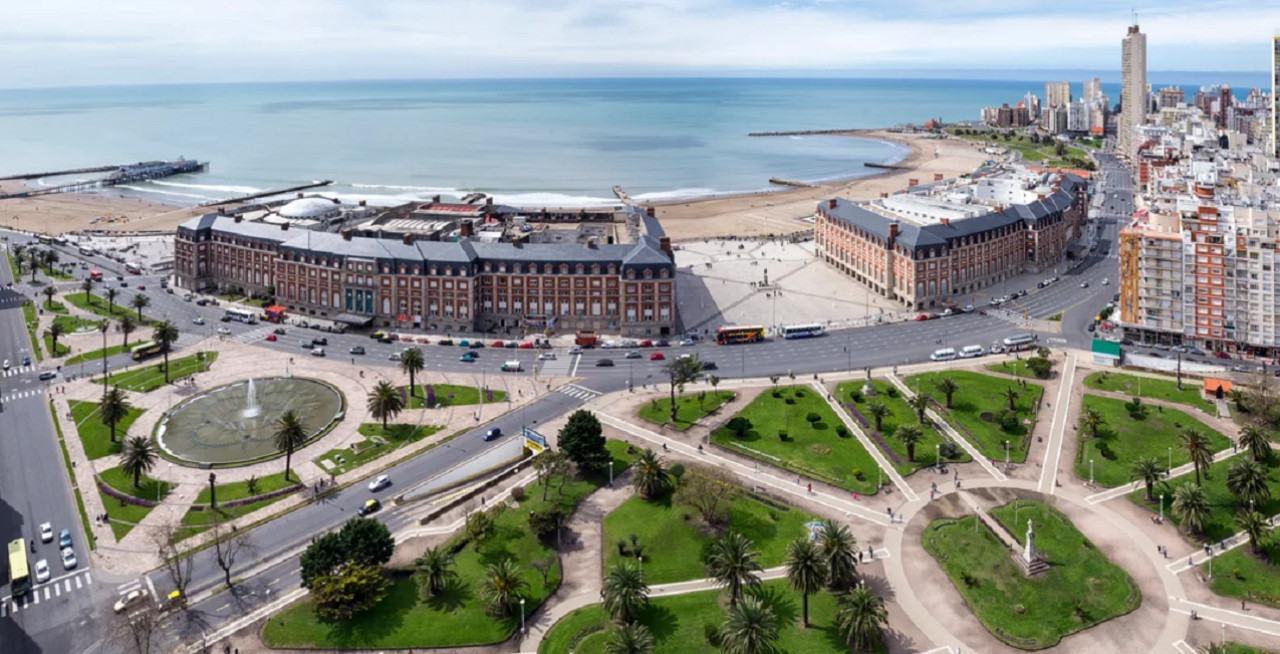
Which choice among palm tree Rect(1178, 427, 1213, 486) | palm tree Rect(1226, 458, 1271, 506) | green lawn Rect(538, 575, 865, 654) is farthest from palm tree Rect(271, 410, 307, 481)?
palm tree Rect(1226, 458, 1271, 506)

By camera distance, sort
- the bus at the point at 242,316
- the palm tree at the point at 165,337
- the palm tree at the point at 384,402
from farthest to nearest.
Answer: the bus at the point at 242,316
the palm tree at the point at 165,337
the palm tree at the point at 384,402

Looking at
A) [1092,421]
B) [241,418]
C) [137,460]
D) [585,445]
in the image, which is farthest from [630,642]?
[241,418]

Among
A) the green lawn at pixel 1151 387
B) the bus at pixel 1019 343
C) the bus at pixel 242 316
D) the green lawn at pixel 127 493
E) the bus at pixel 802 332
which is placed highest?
the bus at pixel 242 316

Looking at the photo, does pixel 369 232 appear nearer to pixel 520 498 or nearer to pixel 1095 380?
pixel 520 498

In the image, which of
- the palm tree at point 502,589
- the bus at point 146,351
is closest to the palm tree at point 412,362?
the bus at point 146,351

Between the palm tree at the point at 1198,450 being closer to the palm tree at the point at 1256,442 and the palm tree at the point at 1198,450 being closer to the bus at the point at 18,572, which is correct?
the palm tree at the point at 1256,442

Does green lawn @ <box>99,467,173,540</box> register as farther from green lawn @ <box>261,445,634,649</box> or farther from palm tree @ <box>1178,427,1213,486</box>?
palm tree @ <box>1178,427,1213,486</box>

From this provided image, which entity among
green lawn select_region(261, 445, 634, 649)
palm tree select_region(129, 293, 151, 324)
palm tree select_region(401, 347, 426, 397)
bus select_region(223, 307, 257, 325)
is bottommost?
green lawn select_region(261, 445, 634, 649)

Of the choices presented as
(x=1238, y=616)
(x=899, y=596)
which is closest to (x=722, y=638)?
(x=899, y=596)
